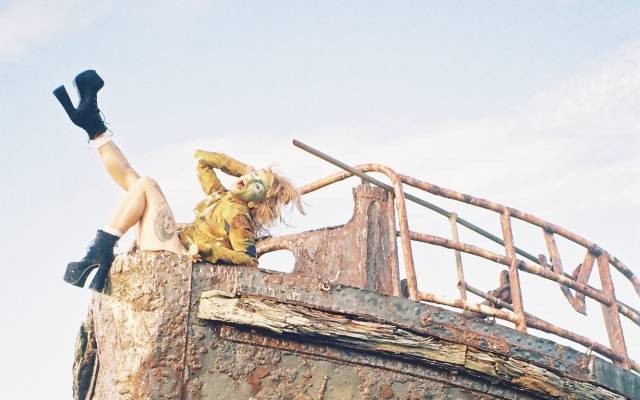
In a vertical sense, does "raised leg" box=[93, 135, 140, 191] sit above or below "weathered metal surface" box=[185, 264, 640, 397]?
above

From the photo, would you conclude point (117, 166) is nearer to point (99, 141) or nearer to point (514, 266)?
point (99, 141)

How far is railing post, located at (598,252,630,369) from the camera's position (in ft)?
26.8

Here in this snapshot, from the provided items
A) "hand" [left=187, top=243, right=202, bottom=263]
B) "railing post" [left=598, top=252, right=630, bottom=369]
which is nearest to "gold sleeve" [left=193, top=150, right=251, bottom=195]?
"hand" [left=187, top=243, right=202, bottom=263]

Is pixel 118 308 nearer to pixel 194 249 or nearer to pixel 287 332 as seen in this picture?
pixel 194 249

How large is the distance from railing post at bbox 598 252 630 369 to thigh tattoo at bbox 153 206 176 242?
12.5 feet

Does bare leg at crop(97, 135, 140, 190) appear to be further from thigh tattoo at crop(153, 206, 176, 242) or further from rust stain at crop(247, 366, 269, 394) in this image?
rust stain at crop(247, 366, 269, 394)

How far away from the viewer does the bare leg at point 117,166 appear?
6.46 m

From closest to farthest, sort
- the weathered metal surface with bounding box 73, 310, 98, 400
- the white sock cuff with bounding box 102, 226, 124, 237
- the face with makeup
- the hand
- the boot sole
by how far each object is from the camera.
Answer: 1. the hand
2. the boot sole
3. the white sock cuff with bounding box 102, 226, 124, 237
4. the face with makeup
5. the weathered metal surface with bounding box 73, 310, 98, 400

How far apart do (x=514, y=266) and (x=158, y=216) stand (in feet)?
8.83

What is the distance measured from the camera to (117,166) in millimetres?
6465

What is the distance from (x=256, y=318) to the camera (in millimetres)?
5996

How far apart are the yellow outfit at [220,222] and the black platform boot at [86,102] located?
81 centimetres

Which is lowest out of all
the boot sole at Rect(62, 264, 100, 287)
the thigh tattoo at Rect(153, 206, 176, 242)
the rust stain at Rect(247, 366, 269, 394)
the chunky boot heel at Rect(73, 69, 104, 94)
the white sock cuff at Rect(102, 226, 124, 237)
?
the rust stain at Rect(247, 366, 269, 394)

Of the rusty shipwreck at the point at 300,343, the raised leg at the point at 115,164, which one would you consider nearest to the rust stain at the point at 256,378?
the rusty shipwreck at the point at 300,343
